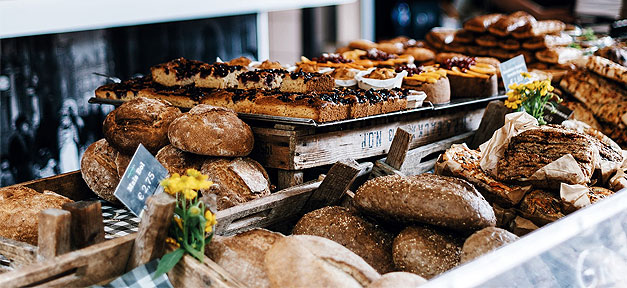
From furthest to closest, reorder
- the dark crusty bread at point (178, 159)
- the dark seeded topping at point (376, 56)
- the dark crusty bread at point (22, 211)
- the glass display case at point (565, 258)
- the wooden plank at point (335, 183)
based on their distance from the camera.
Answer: the dark seeded topping at point (376, 56)
the dark crusty bread at point (178, 159)
the wooden plank at point (335, 183)
the dark crusty bread at point (22, 211)
the glass display case at point (565, 258)

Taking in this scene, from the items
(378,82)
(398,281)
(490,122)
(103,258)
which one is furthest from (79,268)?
(490,122)

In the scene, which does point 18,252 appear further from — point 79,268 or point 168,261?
point 168,261

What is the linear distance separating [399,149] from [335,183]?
41cm

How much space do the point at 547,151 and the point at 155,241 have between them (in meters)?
1.63

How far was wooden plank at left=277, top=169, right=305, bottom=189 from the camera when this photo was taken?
8.69 ft

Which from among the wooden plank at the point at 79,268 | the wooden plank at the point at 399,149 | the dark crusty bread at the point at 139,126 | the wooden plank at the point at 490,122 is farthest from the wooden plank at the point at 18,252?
the wooden plank at the point at 490,122

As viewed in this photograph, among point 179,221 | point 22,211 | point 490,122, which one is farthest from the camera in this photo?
point 490,122

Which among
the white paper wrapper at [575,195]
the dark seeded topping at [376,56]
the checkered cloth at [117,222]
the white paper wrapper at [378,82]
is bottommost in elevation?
the checkered cloth at [117,222]

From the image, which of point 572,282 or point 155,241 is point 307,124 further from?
point 572,282

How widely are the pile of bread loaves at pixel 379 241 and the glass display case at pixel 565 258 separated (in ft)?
0.66

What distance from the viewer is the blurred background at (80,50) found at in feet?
14.2

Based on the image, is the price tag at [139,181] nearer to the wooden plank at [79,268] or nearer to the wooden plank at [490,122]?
the wooden plank at [79,268]

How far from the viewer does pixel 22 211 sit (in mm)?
2227

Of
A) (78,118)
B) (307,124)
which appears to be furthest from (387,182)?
(78,118)
